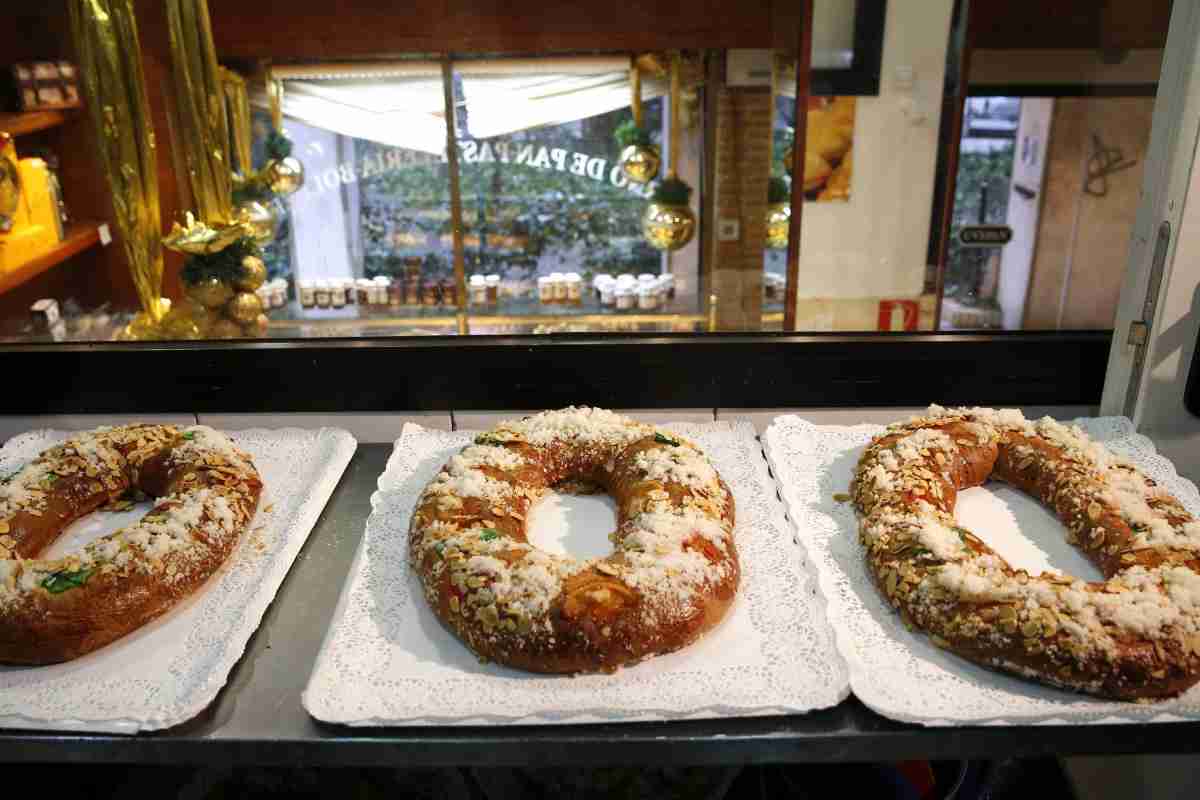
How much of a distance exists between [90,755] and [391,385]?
2.81ft

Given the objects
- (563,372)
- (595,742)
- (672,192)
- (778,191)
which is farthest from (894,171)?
(595,742)

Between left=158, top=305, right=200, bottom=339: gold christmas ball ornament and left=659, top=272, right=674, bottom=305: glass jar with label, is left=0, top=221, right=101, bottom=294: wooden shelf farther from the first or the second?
left=659, top=272, right=674, bottom=305: glass jar with label

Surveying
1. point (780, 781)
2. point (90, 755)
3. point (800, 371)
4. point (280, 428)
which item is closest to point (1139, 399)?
point (800, 371)

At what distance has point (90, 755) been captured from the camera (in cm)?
114

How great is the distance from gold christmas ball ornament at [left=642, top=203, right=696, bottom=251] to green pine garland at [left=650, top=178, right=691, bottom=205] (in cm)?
1

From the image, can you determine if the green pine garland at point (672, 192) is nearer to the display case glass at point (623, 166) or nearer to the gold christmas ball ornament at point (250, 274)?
the display case glass at point (623, 166)

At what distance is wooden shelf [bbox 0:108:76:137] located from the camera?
5.63 ft

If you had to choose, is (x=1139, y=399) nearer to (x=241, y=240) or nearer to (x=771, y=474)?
(x=771, y=474)

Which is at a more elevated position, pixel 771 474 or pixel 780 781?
pixel 771 474

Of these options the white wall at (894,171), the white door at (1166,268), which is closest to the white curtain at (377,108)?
the white wall at (894,171)

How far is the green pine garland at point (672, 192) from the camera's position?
2145 millimetres

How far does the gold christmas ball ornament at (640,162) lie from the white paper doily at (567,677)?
110 centimetres

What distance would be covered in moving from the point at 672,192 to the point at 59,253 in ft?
4.11

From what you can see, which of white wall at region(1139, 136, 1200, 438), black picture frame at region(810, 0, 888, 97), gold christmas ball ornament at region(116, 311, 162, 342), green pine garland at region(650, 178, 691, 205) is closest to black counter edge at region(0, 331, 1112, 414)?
gold christmas ball ornament at region(116, 311, 162, 342)
